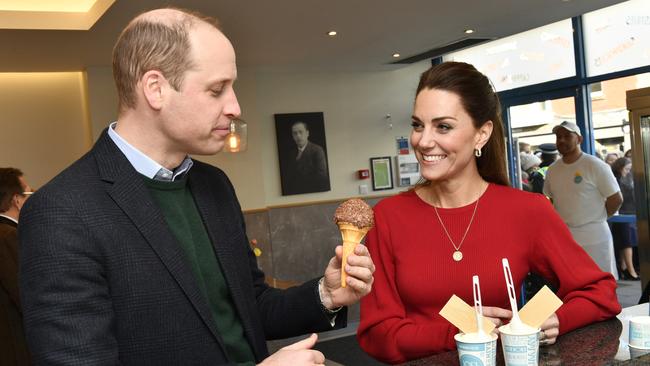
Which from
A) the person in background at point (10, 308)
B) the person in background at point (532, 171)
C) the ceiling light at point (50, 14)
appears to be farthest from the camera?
the person in background at point (532, 171)

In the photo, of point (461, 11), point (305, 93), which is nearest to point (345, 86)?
point (305, 93)

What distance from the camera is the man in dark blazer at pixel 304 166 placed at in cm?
782

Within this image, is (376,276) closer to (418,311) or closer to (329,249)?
(418,311)

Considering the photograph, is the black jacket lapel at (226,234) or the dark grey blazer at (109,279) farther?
the black jacket lapel at (226,234)

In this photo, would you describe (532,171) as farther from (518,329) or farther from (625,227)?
(518,329)

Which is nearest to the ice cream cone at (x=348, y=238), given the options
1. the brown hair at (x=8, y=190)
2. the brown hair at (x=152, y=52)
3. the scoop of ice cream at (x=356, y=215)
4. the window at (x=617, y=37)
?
the scoop of ice cream at (x=356, y=215)

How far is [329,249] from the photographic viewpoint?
26.3 ft

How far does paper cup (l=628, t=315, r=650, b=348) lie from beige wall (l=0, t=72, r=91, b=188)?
6.30 metres

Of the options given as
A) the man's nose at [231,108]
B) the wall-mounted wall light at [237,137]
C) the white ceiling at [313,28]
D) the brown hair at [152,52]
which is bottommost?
the man's nose at [231,108]

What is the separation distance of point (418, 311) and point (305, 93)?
6.22 meters

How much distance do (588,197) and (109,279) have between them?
17.0ft

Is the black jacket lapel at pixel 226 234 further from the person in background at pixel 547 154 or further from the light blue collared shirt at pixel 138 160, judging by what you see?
the person in background at pixel 547 154

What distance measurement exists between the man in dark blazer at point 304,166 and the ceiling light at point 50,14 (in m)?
3.22

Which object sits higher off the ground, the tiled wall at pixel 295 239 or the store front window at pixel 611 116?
the store front window at pixel 611 116
